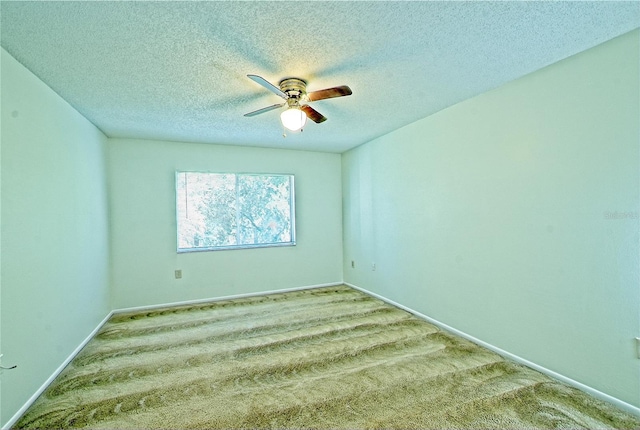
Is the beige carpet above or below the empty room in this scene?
below

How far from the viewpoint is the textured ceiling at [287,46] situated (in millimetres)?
1500

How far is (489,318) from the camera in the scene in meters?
2.62

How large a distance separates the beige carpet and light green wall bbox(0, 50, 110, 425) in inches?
11.4

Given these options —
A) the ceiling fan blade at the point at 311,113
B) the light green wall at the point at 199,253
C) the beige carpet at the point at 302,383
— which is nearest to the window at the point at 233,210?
the light green wall at the point at 199,253

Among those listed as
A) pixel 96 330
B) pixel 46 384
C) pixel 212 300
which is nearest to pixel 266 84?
pixel 46 384

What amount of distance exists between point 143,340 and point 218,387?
4.23 feet

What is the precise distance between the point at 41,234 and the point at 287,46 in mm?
2165

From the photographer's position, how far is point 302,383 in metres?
2.13

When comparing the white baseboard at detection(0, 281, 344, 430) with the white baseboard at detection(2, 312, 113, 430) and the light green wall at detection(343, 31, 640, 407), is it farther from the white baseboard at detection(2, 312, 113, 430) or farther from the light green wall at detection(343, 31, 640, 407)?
the light green wall at detection(343, 31, 640, 407)

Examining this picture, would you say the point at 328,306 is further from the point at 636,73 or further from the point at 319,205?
the point at 636,73

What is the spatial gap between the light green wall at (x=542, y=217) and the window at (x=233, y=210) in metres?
2.02

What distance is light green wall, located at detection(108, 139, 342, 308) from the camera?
12.6 ft

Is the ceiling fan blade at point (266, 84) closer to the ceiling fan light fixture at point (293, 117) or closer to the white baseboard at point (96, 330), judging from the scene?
the ceiling fan light fixture at point (293, 117)

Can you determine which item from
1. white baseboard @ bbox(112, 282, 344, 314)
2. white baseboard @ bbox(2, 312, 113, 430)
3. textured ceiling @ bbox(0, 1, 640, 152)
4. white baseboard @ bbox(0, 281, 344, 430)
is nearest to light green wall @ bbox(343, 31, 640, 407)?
textured ceiling @ bbox(0, 1, 640, 152)
